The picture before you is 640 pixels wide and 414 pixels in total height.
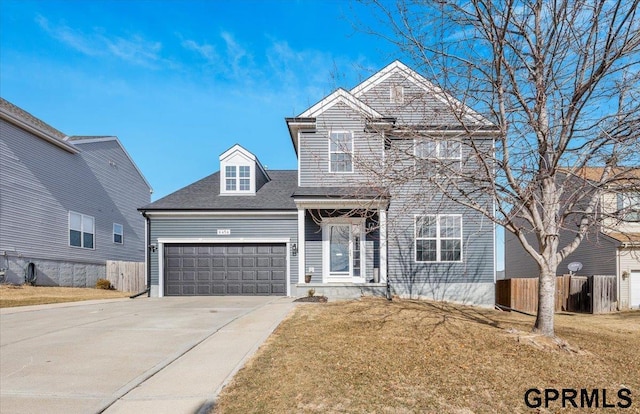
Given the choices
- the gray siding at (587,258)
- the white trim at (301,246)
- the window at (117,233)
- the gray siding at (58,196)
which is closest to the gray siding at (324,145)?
the white trim at (301,246)

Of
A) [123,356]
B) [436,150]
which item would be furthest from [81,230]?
[436,150]

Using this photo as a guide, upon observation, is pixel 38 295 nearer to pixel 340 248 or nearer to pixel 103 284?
pixel 103 284

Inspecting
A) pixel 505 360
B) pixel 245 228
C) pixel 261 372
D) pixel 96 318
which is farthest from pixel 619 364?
pixel 245 228

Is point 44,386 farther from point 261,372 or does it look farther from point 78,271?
point 78,271

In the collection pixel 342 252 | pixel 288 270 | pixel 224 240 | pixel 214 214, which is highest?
pixel 214 214

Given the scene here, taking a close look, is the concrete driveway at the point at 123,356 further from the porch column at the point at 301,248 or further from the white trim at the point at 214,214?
the white trim at the point at 214,214

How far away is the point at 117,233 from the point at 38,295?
9529mm

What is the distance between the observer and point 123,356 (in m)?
6.77

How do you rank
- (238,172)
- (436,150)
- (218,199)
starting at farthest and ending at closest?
(238,172)
(218,199)
(436,150)

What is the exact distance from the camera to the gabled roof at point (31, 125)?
17.6 m

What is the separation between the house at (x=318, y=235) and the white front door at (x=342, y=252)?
0.12ft

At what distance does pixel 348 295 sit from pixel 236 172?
294 inches

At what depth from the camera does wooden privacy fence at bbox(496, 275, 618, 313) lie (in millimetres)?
16984

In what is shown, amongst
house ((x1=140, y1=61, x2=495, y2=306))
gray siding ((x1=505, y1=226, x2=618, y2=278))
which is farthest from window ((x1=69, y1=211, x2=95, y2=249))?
gray siding ((x1=505, y1=226, x2=618, y2=278))
